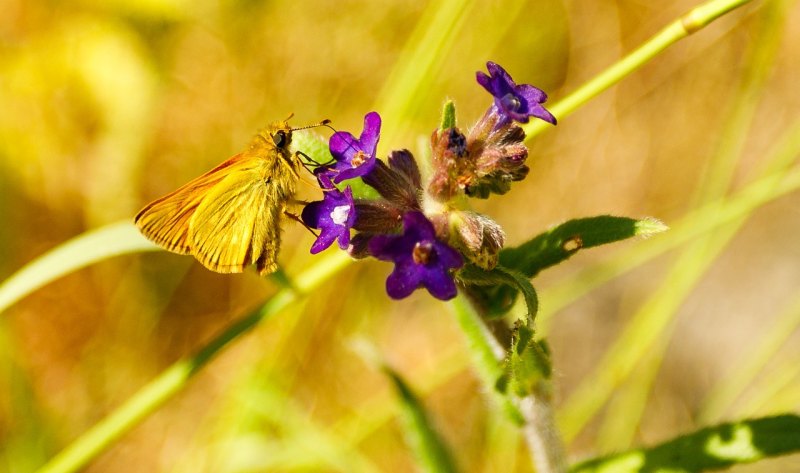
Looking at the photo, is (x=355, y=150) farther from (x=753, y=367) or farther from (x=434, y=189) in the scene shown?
(x=753, y=367)

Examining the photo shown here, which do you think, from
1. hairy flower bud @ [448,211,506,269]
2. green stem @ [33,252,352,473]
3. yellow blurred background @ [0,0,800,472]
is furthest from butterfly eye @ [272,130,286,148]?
yellow blurred background @ [0,0,800,472]

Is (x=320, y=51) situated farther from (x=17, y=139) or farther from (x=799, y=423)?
(x=799, y=423)

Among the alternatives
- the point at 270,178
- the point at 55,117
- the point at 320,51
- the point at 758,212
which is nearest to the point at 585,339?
the point at 758,212

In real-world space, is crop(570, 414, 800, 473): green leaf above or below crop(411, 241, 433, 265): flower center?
below

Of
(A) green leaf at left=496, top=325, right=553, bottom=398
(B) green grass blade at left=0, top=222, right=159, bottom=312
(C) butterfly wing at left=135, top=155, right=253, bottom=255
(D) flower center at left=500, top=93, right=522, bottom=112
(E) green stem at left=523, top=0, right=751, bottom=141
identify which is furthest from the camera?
(B) green grass blade at left=0, top=222, right=159, bottom=312

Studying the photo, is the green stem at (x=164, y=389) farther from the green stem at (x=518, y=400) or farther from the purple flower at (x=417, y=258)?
the purple flower at (x=417, y=258)

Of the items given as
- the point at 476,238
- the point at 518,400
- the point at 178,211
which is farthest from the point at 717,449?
the point at 178,211

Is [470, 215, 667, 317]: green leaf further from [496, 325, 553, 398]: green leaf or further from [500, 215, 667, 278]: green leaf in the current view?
[496, 325, 553, 398]: green leaf
